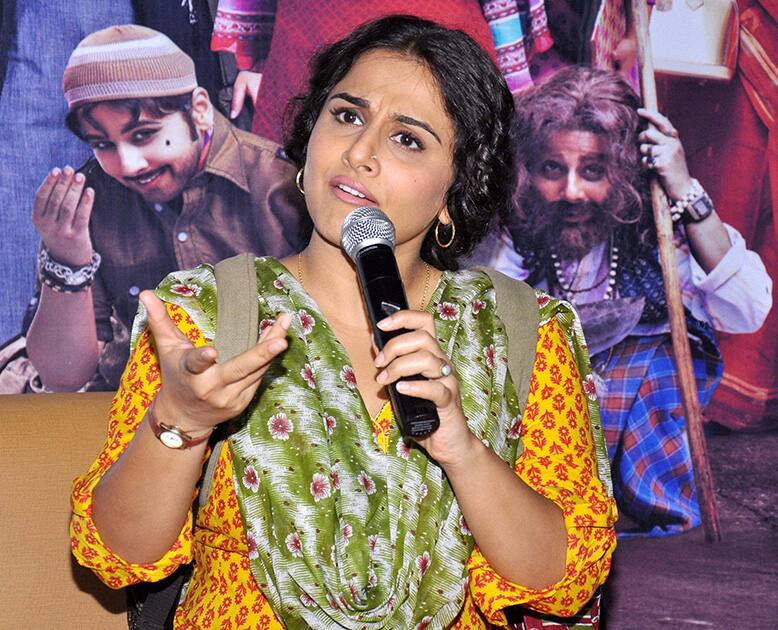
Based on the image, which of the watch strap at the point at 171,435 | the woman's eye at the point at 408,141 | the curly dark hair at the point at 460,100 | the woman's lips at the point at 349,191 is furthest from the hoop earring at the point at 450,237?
the watch strap at the point at 171,435

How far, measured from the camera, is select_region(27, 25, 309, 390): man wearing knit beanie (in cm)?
229

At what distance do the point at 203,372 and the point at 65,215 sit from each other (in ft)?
3.96

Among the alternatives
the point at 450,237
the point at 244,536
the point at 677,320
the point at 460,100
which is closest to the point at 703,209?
the point at 677,320

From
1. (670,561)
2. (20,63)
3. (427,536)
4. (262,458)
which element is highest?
(20,63)

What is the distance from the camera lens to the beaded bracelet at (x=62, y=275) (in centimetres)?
229

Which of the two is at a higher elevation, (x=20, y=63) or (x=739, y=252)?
(x=20, y=63)

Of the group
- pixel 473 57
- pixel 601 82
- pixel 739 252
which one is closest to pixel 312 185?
pixel 473 57

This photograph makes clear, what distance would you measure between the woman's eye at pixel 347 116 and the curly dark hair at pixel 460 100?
152 mm

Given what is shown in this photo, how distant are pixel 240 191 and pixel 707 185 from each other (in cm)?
115

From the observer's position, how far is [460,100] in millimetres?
1824

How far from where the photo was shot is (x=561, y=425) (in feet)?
5.97

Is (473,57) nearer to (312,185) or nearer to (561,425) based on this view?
(312,185)

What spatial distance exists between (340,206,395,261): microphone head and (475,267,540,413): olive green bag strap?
17.0 inches

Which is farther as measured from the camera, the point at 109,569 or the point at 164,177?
the point at 164,177
